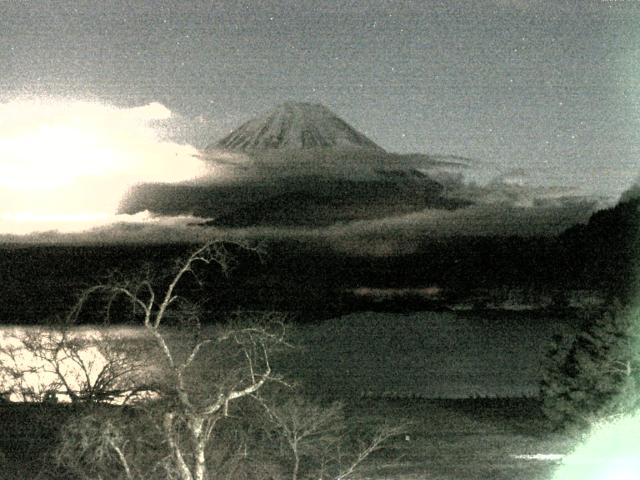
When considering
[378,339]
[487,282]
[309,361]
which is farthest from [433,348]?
[487,282]

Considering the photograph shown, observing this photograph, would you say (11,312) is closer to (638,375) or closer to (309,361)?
(309,361)

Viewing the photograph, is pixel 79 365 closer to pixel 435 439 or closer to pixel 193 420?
pixel 435 439

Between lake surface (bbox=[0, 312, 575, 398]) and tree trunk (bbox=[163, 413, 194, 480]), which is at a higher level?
tree trunk (bbox=[163, 413, 194, 480])

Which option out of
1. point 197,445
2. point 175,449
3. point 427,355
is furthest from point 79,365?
point 427,355

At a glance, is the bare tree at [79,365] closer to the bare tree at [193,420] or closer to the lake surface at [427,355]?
the bare tree at [193,420]

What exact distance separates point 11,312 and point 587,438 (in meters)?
51.7

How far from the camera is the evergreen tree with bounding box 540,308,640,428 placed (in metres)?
23.3

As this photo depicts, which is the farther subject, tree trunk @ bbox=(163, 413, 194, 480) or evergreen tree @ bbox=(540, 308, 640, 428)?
evergreen tree @ bbox=(540, 308, 640, 428)

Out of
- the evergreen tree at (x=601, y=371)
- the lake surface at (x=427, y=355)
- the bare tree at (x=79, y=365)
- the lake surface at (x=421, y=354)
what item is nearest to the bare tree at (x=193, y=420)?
the bare tree at (x=79, y=365)

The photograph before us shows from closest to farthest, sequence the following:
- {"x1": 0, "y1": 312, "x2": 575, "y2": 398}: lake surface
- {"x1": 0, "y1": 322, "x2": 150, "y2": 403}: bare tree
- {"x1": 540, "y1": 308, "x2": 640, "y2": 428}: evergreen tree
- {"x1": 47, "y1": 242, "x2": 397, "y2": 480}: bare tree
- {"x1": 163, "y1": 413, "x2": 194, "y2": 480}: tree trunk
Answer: {"x1": 163, "y1": 413, "x2": 194, "y2": 480}: tree trunk, {"x1": 47, "y1": 242, "x2": 397, "y2": 480}: bare tree, {"x1": 0, "y1": 322, "x2": 150, "y2": 403}: bare tree, {"x1": 540, "y1": 308, "x2": 640, "y2": 428}: evergreen tree, {"x1": 0, "y1": 312, "x2": 575, "y2": 398}: lake surface

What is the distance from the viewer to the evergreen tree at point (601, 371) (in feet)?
76.5

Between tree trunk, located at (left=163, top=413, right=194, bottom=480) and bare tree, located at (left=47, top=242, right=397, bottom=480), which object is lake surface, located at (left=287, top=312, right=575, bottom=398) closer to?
bare tree, located at (left=47, top=242, right=397, bottom=480)

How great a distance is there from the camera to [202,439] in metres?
11.3

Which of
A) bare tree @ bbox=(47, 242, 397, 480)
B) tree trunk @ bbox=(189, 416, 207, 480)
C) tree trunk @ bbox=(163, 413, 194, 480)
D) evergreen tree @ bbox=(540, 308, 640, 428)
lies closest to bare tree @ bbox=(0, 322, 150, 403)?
bare tree @ bbox=(47, 242, 397, 480)
